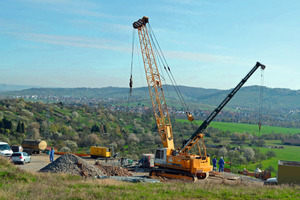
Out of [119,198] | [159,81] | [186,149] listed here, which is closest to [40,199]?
[119,198]

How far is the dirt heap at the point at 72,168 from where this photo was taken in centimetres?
2134

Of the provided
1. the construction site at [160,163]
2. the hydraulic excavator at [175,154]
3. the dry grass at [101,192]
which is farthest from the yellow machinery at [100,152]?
the dry grass at [101,192]

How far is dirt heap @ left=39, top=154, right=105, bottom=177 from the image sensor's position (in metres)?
21.3

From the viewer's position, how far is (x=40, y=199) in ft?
36.7

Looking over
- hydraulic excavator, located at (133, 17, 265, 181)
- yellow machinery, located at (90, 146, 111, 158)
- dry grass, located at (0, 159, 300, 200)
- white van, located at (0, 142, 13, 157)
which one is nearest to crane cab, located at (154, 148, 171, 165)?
hydraulic excavator, located at (133, 17, 265, 181)

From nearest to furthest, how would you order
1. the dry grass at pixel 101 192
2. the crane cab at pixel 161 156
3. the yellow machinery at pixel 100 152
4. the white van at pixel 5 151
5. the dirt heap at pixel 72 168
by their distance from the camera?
the dry grass at pixel 101 192 < the dirt heap at pixel 72 168 < the crane cab at pixel 161 156 < the white van at pixel 5 151 < the yellow machinery at pixel 100 152

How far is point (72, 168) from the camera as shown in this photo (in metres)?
21.7

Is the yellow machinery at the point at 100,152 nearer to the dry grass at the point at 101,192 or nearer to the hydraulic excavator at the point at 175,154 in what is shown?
the hydraulic excavator at the point at 175,154

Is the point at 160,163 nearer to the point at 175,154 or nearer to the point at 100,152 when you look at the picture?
the point at 175,154

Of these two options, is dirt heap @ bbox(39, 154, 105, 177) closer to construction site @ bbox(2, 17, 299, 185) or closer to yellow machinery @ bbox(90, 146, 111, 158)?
construction site @ bbox(2, 17, 299, 185)

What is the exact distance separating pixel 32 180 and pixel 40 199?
5062 millimetres

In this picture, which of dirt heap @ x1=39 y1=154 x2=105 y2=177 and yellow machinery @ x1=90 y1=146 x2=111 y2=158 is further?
yellow machinery @ x1=90 y1=146 x2=111 y2=158

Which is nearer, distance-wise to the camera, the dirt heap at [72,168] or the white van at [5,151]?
the dirt heap at [72,168]

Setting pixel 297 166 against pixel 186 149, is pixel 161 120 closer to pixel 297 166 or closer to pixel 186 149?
pixel 186 149
